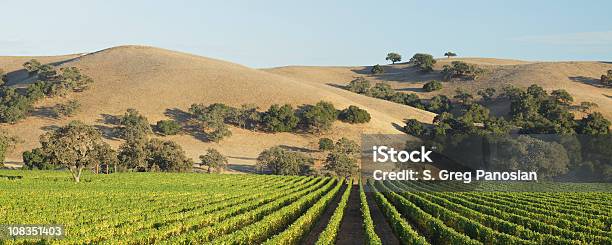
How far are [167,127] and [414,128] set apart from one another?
4362cm

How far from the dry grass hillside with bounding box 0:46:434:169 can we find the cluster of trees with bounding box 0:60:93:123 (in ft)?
5.36

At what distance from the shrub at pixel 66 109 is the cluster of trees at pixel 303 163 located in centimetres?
4291

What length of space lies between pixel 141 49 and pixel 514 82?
A: 3988 inches

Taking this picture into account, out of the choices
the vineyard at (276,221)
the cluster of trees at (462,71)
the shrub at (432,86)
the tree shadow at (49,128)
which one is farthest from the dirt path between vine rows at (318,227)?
the cluster of trees at (462,71)

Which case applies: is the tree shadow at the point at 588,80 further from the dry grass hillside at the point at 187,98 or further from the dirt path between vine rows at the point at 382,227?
the dirt path between vine rows at the point at 382,227

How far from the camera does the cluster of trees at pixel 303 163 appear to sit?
267 feet

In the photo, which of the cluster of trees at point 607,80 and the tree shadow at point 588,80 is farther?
the tree shadow at point 588,80

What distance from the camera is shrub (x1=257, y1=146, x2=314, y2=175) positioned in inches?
3265

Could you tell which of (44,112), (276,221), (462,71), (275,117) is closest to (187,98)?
(275,117)

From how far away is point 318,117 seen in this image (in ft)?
343

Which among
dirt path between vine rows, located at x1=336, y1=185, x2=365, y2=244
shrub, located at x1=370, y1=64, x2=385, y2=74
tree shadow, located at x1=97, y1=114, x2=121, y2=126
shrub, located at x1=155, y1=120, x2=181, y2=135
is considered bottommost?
dirt path between vine rows, located at x1=336, y1=185, x2=365, y2=244

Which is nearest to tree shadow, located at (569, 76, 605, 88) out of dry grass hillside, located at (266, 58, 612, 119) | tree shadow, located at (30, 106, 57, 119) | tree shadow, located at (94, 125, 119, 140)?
dry grass hillside, located at (266, 58, 612, 119)

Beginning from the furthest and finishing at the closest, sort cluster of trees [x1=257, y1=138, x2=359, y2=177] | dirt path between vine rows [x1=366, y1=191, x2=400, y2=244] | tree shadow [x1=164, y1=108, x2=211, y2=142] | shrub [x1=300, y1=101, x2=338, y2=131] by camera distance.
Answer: shrub [x1=300, y1=101, x2=338, y2=131] < tree shadow [x1=164, y1=108, x2=211, y2=142] < cluster of trees [x1=257, y1=138, x2=359, y2=177] < dirt path between vine rows [x1=366, y1=191, x2=400, y2=244]

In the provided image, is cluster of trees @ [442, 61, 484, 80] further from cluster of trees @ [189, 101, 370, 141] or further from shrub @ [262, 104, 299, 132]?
shrub @ [262, 104, 299, 132]
